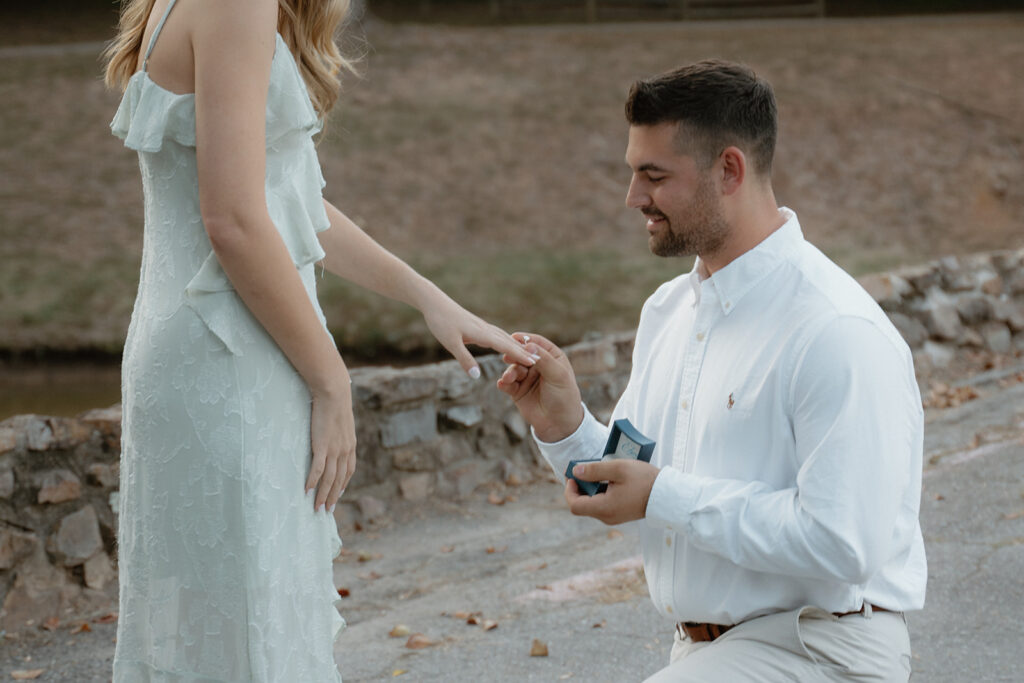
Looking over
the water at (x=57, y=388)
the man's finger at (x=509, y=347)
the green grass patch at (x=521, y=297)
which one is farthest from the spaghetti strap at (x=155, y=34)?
the green grass patch at (x=521, y=297)

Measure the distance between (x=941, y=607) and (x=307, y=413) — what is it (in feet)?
9.08

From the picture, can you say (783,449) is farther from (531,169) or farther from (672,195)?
(531,169)

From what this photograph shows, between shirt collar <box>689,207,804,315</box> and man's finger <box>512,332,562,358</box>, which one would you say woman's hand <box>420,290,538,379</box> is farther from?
shirt collar <box>689,207,804,315</box>

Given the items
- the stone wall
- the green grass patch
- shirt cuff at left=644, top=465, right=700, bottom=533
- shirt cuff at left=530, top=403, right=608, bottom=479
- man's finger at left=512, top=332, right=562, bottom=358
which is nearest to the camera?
shirt cuff at left=644, top=465, right=700, bottom=533

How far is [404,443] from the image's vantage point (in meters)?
5.19

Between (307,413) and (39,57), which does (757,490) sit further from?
(39,57)

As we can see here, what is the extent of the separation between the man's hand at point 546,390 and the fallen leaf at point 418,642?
4.94 feet

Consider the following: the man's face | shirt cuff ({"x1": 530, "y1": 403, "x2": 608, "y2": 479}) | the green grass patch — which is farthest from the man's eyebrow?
the green grass patch

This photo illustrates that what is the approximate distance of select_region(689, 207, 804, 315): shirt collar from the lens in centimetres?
222

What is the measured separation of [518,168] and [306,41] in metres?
14.1

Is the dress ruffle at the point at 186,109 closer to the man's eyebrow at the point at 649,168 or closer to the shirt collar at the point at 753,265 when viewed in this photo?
the man's eyebrow at the point at 649,168

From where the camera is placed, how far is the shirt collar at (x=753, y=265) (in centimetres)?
222

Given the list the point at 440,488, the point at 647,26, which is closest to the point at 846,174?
the point at 647,26

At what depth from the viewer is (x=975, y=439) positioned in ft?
19.0
